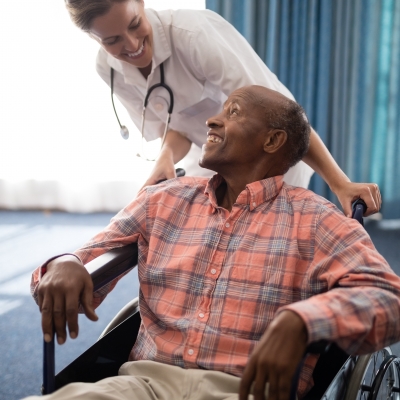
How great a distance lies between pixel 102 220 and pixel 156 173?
2.37m

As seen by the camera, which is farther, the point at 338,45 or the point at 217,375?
the point at 338,45

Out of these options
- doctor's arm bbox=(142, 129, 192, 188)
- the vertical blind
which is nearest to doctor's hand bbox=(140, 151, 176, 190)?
doctor's arm bbox=(142, 129, 192, 188)

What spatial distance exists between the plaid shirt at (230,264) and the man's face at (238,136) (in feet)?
0.26

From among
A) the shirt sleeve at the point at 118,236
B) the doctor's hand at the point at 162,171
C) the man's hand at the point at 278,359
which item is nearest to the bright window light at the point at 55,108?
the doctor's hand at the point at 162,171

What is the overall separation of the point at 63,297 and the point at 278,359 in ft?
1.56

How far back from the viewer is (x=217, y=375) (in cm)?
115

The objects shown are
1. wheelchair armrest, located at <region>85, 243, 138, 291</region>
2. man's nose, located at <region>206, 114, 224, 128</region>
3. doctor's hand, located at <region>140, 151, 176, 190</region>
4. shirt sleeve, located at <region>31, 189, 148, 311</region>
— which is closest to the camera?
wheelchair armrest, located at <region>85, 243, 138, 291</region>

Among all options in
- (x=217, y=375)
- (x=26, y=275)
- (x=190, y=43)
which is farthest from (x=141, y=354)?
(x=26, y=275)

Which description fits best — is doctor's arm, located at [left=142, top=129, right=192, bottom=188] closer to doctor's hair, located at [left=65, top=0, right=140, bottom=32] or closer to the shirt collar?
the shirt collar

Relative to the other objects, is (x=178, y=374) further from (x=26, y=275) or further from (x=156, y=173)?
(x=26, y=275)

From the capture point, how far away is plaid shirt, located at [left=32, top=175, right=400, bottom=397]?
3.86 feet

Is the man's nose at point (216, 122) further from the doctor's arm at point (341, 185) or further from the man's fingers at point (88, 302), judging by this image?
the man's fingers at point (88, 302)

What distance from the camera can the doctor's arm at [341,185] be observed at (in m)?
1.40

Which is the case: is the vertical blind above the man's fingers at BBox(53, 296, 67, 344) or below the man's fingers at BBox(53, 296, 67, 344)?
above
